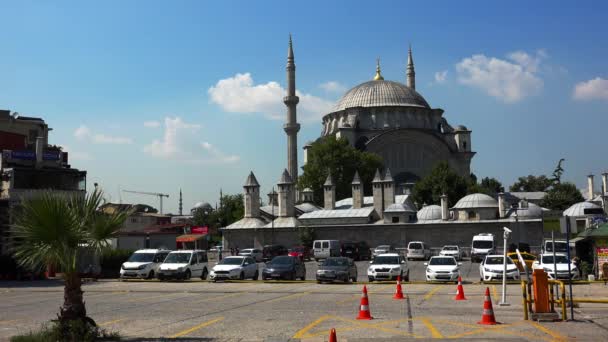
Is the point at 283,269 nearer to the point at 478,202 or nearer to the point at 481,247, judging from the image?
the point at 481,247

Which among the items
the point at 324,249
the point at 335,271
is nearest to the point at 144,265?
the point at 335,271

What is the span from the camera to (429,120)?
4690 inches

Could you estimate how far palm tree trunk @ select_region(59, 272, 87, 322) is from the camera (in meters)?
Answer: 11.3

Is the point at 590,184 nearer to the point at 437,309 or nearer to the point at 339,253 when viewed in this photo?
the point at 339,253

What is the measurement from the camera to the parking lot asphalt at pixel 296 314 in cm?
1233

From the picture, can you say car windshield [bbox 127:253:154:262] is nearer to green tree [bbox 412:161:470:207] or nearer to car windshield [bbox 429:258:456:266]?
car windshield [bbox 429:258:456:266]

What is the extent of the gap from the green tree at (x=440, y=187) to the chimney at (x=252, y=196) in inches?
1013

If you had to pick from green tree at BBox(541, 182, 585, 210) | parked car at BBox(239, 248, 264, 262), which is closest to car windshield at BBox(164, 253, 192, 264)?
parked car at BBox(239, 248, 264, 262)

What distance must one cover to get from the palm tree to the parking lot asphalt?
4.75 feet

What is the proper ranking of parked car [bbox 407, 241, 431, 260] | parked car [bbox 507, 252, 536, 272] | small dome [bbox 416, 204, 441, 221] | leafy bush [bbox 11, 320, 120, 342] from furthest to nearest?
small dome [bbox 416, 204, 441, 221]
parked car [bbox 407, 241, 431, 260]
parked car [bbox 507, 252, 536, 272]
leafy bush [bbox 11, 320, 120, 342]

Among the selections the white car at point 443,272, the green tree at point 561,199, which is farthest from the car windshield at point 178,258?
the green tree at point 561,199

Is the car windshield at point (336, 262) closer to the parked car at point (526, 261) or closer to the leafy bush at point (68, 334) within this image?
the parked car at point (526, 261)

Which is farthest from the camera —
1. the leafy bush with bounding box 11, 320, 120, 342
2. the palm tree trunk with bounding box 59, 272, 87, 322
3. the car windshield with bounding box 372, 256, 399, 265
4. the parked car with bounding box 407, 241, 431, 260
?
the parked car with bounding box 407, 241, 431, 260

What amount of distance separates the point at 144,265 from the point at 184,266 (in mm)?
2518
